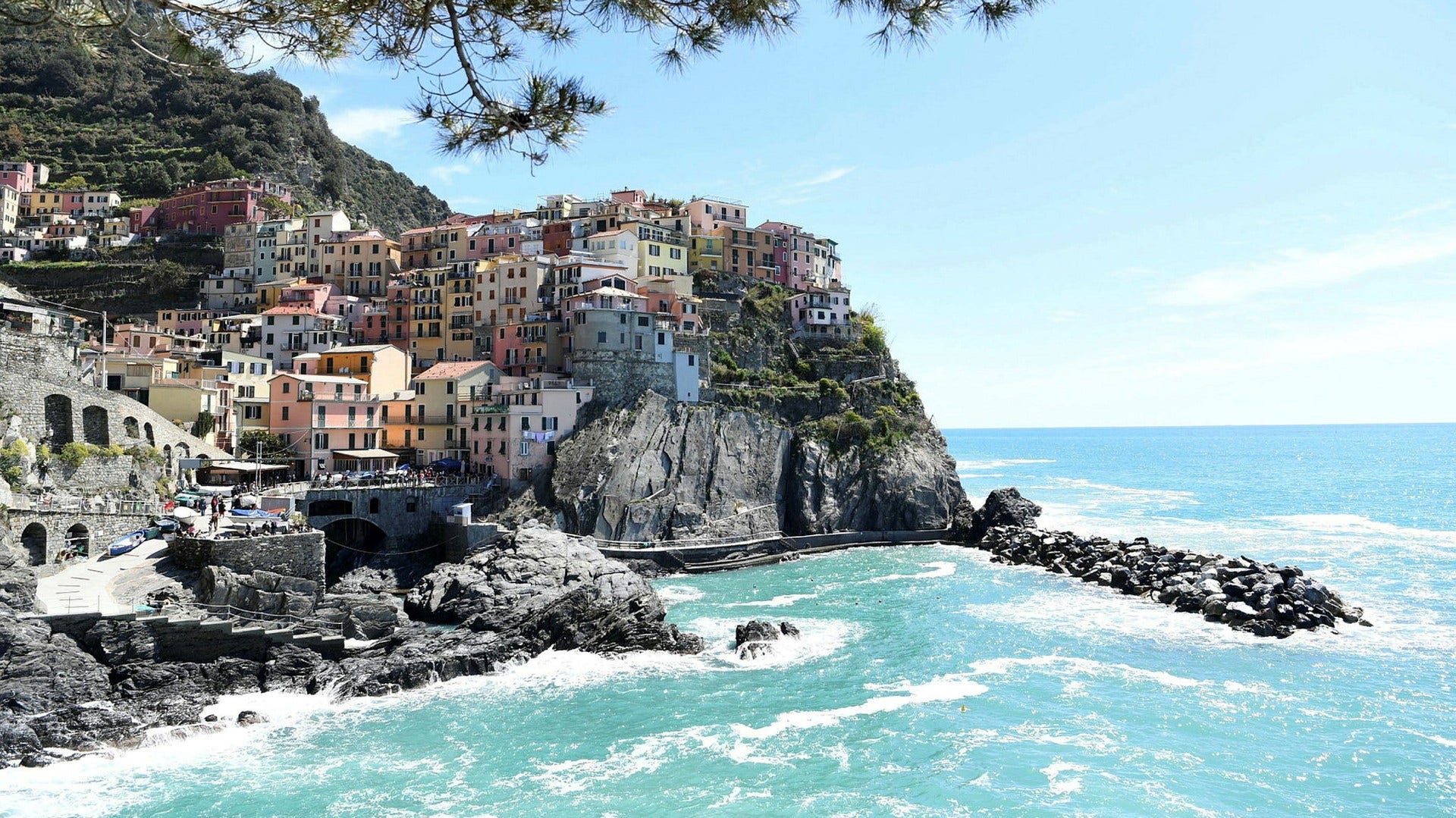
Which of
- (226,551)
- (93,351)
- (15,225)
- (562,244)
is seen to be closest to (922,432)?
(562,244)

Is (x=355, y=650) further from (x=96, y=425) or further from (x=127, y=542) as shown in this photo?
(x=96, y=425)

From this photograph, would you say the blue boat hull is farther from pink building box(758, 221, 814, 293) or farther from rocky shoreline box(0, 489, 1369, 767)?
pink building box(758, 221, 814, 293)

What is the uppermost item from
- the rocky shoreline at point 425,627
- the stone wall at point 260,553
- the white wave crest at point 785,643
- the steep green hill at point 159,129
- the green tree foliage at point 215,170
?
the steep green hill at point 159,129

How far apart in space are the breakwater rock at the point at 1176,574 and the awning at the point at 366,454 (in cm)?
3696

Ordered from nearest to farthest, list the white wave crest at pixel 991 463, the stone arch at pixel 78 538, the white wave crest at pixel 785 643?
the white wave crest at pixel 785 643
the stone arch at pixel 78 538
the white wave crest at pixel 991 463

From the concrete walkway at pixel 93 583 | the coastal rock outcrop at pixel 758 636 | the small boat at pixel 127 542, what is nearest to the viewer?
the concrete walkway at pixel 93 583

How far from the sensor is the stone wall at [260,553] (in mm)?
36938

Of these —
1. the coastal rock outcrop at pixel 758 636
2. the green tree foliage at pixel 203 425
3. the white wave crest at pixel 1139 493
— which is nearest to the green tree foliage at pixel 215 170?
the green tree foliage at pixel 203 425

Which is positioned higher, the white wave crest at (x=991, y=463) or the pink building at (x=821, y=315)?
the pink building at (x=821, y=315)

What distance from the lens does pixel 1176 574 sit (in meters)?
49.0

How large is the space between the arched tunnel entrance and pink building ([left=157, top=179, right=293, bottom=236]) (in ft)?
164

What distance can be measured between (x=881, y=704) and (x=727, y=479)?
30.2 metres

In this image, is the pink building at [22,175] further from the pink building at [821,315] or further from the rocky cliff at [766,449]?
the pink building at [821,315]

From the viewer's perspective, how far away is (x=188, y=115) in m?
117
